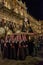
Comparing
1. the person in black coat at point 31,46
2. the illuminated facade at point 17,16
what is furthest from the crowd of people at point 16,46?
the illuminated facade at point 17,16

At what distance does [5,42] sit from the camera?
181 inches

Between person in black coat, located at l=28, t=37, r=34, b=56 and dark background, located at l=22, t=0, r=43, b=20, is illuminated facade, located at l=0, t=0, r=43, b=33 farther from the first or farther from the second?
person in black coat, located at l=28, t=37, r=34, b=56

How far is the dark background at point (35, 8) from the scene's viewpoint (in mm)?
Answer: 5016

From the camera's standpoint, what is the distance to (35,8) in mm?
5098

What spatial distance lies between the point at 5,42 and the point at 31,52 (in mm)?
→ 682

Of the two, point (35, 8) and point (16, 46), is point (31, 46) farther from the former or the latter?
point (35, 8)

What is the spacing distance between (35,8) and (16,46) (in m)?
1.17

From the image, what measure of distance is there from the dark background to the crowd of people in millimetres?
696

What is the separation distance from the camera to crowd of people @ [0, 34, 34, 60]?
15.0 ft

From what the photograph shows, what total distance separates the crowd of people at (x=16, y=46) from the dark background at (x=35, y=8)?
0.70 meters

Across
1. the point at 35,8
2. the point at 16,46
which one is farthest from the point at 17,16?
the point at 16,46

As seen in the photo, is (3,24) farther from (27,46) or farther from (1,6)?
(27,46)

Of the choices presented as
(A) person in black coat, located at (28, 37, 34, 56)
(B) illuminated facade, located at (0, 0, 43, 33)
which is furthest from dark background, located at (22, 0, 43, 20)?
(A) person in black coat, located at (28, 37, 34, 56)

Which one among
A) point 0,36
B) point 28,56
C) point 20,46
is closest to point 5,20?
point 0,36
